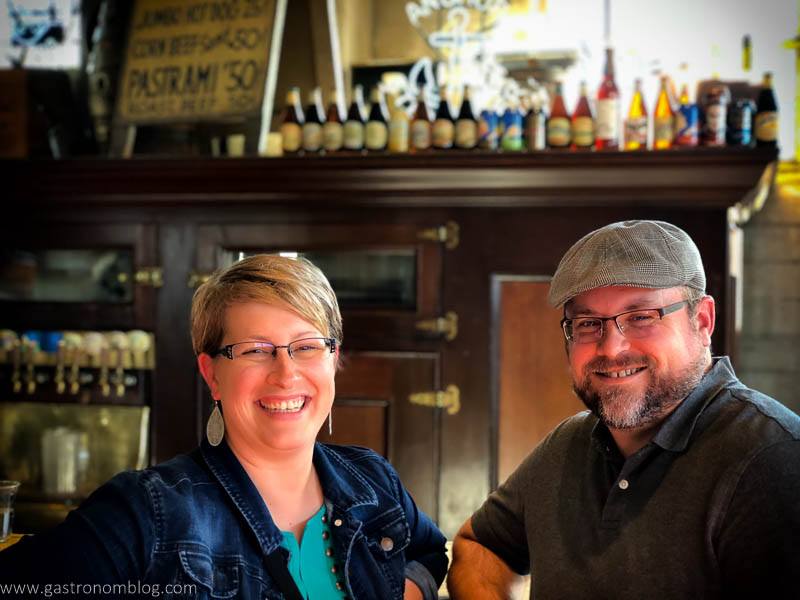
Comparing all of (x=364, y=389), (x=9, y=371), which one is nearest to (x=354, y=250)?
(x=364, y=389)

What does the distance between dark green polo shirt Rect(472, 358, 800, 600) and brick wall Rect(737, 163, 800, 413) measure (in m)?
2.42

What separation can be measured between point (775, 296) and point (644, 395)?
8.61ft

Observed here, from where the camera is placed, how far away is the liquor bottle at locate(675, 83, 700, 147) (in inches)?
115

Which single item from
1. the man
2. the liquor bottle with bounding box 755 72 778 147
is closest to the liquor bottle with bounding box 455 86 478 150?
the liquor bottle with bounding box 755 72 778 147

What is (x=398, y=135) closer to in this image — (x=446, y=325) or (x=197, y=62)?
(x=446, y=325)

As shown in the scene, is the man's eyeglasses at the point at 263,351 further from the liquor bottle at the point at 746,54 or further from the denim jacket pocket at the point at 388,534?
the liquor bottle at the point at 746,54

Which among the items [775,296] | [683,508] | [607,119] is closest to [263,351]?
[683,508]

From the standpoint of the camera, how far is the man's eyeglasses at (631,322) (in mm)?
1404

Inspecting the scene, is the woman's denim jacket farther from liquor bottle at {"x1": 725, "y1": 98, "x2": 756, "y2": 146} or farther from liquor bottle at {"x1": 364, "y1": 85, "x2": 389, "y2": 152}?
liquor bottle at {"x1": 725, "y1": 98, "x2": 756, "y2": 146}

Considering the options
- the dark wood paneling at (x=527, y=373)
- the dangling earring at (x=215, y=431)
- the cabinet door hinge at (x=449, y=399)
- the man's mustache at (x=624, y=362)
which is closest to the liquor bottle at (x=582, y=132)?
the dark wood paneling at (x=527, y=373)

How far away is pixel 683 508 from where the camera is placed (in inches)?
51.3

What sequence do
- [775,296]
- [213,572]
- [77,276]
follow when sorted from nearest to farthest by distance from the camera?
[213,572]
[77,276]
[775,296]

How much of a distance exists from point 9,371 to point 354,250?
164cm

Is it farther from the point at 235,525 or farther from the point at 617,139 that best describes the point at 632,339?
the point at 617,139
